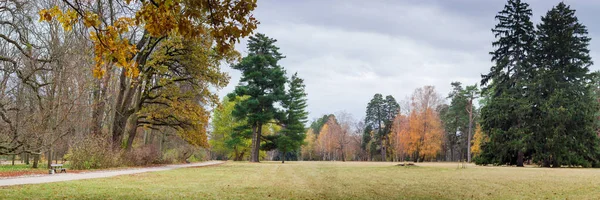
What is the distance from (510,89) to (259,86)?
77.1ft

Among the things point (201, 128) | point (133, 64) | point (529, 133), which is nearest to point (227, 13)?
point (133, 64)

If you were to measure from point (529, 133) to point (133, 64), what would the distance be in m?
34.0

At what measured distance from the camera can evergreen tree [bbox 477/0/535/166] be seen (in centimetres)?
3278

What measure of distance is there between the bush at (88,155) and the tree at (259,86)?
68.4 feet

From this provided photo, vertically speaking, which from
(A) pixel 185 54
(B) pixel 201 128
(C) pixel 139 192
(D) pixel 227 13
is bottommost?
(C) pixel 139 192

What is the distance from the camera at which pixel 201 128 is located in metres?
23.3

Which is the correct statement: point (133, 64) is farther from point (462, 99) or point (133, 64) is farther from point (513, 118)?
point (462, 99)

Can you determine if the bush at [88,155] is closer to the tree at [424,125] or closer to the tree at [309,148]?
the tree at [424,125]

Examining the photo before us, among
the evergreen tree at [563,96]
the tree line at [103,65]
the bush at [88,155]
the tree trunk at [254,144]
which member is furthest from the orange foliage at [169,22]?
the tree trunk at [254,144]

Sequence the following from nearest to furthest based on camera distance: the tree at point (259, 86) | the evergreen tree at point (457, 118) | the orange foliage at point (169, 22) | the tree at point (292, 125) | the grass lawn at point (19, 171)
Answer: the orange foliage at point (169, 22) → the grass lawn at point (19, 171) → the tree at point (259, 86) → the tree at point (292, 125) → the evergreen tree at point (457, 118)

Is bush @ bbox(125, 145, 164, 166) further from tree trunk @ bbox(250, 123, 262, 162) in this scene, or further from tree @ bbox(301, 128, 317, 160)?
tree @ bbox(301, 128, 317, 160)

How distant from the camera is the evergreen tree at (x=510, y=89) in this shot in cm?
3278

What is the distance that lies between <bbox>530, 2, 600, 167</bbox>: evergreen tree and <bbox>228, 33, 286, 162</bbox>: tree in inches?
913

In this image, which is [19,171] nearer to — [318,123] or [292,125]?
[292,125]
